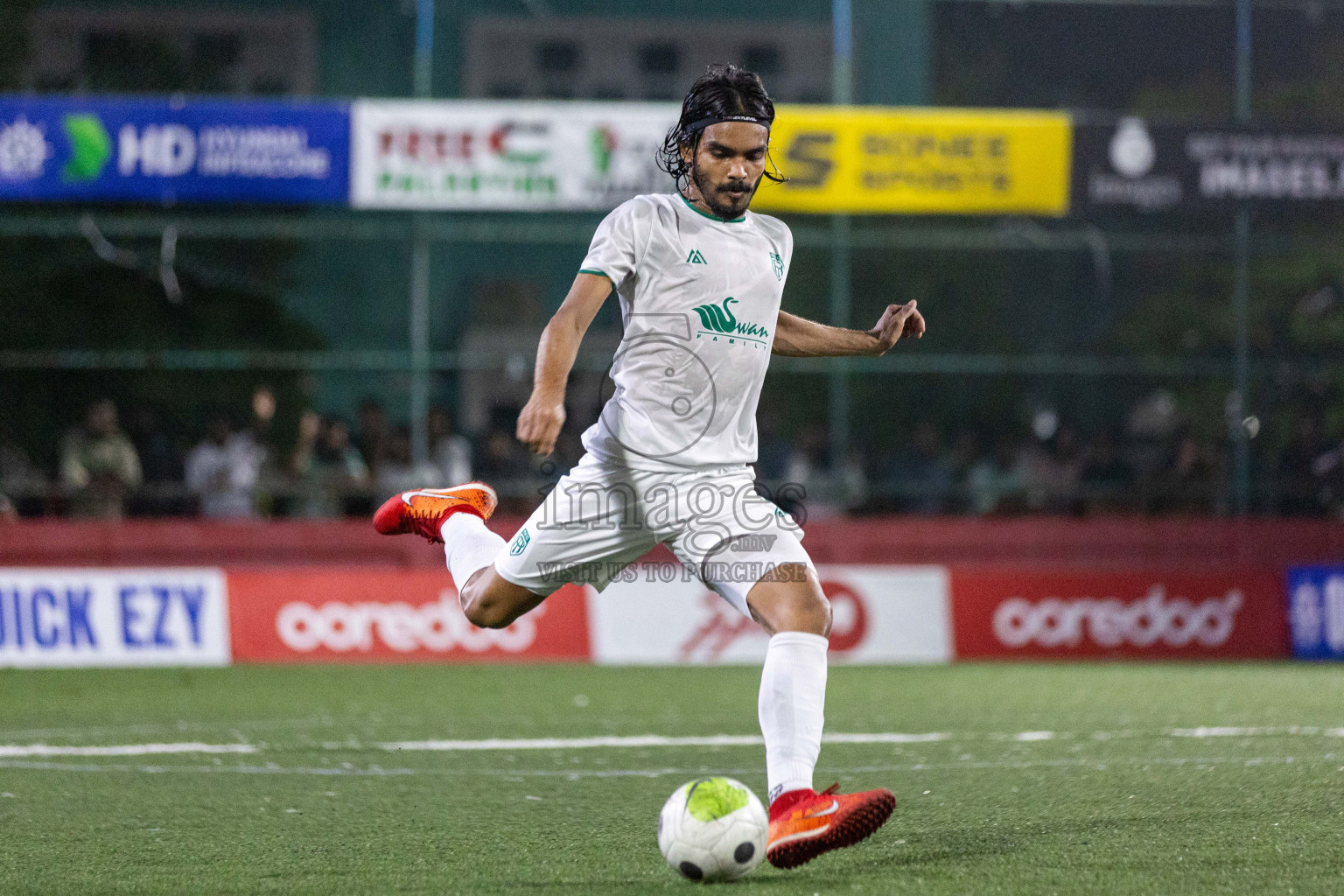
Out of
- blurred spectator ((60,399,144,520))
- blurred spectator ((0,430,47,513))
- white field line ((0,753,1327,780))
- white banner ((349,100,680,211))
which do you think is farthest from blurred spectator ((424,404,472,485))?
white field line ((0,753,1327,780))

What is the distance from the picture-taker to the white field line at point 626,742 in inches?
329

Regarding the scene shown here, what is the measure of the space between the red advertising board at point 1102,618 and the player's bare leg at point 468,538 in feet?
27.2

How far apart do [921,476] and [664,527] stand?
11.8m

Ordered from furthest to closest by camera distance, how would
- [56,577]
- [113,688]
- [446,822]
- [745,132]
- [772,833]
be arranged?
[56,577] → [113,688] → [446,822] → [745,132] → [772,833]

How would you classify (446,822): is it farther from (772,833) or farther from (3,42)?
(3,42)

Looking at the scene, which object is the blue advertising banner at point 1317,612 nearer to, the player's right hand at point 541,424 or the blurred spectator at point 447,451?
the blurred spectator at point 447,451

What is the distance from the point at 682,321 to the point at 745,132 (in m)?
0.61

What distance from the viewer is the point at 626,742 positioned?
855cm

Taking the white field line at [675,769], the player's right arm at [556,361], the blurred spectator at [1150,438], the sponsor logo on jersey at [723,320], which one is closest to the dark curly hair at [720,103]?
the sponsor logo on jersey at [723,320]

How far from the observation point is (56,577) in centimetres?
1365

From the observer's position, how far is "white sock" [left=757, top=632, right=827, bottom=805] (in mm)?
5066

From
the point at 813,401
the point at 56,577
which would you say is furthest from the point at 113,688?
the point at 813,401

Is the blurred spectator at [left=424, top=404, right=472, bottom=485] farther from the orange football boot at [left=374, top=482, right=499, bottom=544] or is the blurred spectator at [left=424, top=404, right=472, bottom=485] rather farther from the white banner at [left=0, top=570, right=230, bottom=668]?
the orange football boot at [left=374, top=482, right=499, bottom=544]

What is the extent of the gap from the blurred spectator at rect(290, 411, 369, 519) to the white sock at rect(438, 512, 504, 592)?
929 centimetres
